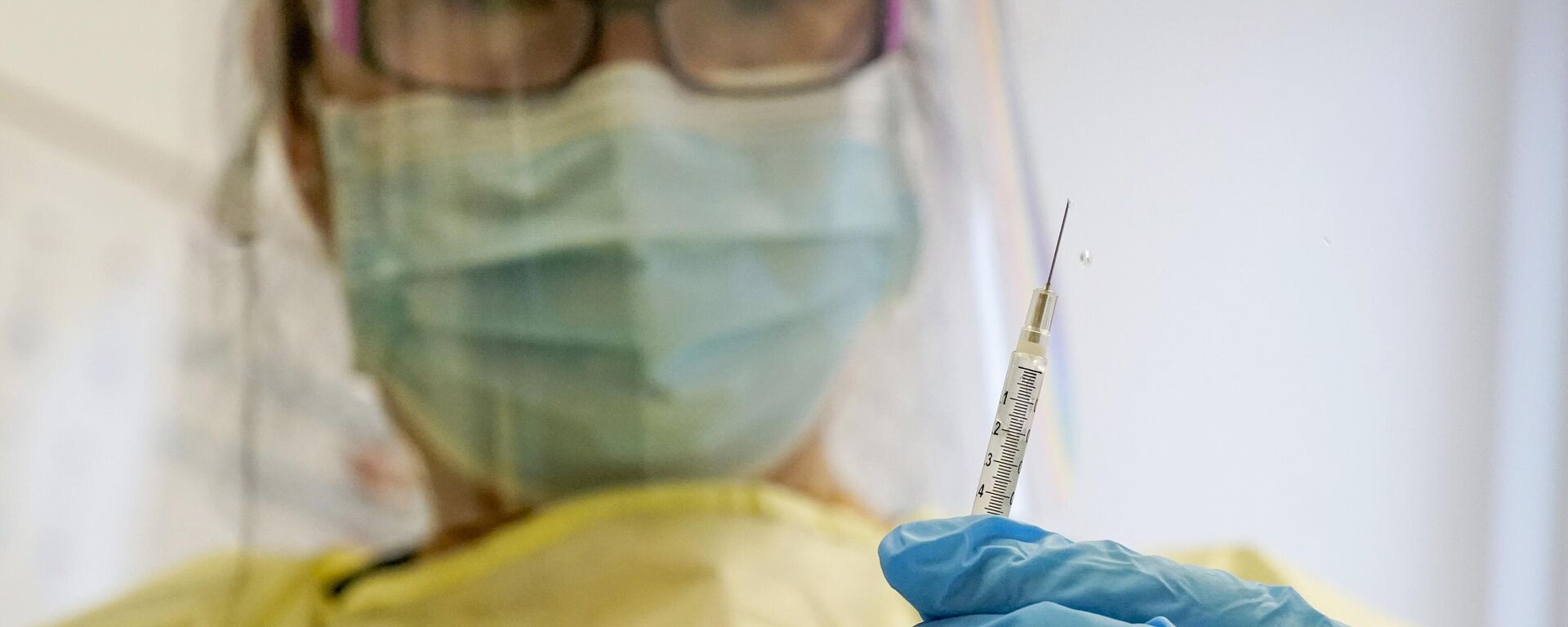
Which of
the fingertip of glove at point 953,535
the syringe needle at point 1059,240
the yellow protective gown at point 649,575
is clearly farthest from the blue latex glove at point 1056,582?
the yellow protective gown at point 649,575

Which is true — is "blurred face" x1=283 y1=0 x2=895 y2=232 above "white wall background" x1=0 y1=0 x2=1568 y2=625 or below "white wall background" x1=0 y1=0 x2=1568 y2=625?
above

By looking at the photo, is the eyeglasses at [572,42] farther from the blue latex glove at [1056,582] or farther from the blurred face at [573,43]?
the blue latex glove at [1056,582]

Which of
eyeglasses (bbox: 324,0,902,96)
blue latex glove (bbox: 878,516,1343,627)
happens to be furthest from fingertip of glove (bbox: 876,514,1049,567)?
eyeglasses (bbox: 324,0,902,96)

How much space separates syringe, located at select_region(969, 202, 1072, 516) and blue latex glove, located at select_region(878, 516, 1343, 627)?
0.04 m

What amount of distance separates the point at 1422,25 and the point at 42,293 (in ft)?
4.68

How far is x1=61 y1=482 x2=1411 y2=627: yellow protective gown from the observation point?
0.72m

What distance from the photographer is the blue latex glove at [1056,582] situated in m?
0.44

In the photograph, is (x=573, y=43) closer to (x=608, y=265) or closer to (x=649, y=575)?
(x=608, y=265)

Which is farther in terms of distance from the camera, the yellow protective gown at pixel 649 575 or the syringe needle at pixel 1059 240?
the yellow protective gown at pixel 649 575

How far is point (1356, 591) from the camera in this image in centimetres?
86

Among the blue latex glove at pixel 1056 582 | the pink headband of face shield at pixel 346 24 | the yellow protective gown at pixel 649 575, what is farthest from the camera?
the pink headband of face shield at pixel 346 24

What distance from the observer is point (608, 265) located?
2.60 feet

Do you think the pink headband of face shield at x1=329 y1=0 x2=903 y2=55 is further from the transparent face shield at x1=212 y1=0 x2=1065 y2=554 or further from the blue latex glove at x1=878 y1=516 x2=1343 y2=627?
the blue latex glove at x1=878 y1=516 x2=1343 y2=627

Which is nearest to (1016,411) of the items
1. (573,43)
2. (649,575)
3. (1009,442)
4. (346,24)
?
(1009,442)
